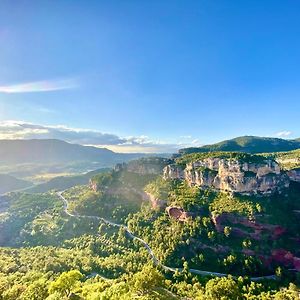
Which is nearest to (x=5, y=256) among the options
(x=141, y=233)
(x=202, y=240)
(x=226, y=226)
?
(x=141, y=233)

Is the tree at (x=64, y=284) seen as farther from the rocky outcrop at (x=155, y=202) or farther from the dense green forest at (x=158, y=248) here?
the rocky outcrop at (x=155, y=202)

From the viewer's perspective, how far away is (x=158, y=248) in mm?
94188

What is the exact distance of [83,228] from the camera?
120 m

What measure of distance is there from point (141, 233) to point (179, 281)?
29.1 meters

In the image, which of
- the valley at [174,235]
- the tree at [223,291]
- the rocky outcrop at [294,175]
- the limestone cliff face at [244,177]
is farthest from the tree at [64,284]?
the rocky outcrop at [294,175]

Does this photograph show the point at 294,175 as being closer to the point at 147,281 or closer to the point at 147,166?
the point at 147,166

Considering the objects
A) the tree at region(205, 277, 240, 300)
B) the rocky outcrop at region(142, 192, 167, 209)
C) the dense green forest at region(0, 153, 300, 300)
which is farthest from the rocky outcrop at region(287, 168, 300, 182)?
the tree at region(205, 277, 240, 300)

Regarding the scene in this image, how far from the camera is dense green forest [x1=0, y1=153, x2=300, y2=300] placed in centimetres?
6131

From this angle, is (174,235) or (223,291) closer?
(223,291)

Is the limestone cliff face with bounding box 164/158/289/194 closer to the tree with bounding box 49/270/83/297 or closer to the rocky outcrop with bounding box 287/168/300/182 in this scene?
the rocky outcrop with bounding box 287/168/300/182

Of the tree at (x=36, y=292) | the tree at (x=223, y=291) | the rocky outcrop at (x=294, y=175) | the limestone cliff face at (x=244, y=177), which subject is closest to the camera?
the tree at (x=36, y=292)

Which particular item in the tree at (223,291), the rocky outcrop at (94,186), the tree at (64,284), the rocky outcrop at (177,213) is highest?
the rocky outcrop at (94,186)

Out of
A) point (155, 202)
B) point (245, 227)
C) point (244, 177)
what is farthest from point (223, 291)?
point (155, 202)

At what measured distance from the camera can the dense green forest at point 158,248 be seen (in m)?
61.3
